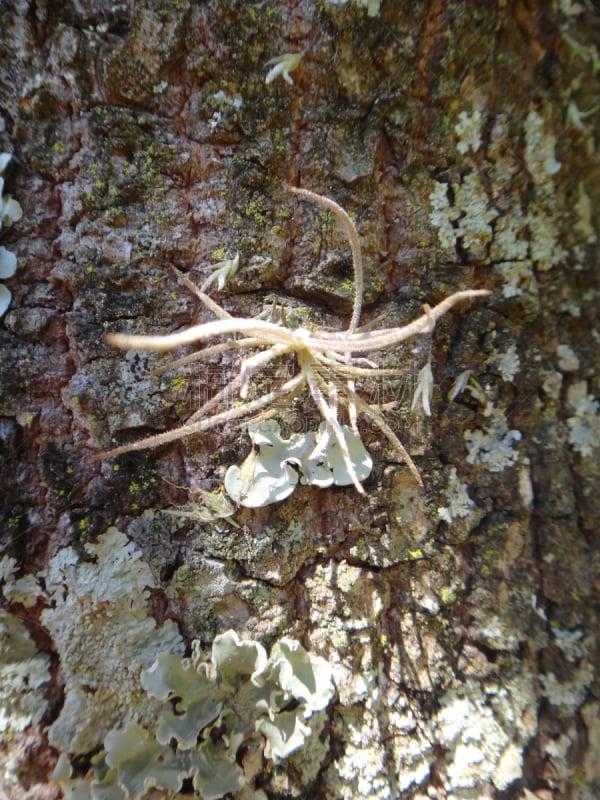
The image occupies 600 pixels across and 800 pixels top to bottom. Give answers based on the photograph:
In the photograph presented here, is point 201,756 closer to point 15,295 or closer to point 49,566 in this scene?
point 49,566

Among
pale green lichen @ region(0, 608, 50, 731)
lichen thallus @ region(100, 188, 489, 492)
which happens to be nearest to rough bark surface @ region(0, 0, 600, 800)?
pale green lichen @ region(0, 608, 50, 731)

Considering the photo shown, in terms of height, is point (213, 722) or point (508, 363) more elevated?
point (508, 363)

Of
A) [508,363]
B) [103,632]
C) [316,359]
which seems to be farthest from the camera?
[508,363]

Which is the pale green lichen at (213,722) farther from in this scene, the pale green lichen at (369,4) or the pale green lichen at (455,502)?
the pale green lichen at (369,4)

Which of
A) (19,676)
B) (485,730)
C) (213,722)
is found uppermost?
(19,676)

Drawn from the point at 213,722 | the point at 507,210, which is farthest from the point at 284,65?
the point at 213,722

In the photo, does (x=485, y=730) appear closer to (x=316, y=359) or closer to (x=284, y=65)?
(x=316, y=359)

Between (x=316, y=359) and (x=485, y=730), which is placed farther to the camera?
(x=485, y=730)

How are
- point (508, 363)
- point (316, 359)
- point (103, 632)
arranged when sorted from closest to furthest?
point (316, 359) < point (103, 632) < point (508, 363)

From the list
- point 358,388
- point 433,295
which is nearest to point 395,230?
point 433,295
